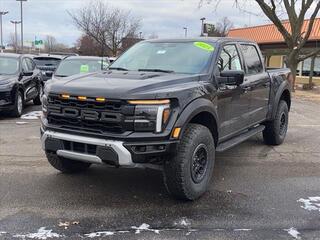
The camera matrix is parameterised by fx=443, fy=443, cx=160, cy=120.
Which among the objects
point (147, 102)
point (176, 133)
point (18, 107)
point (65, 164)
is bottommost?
point (65, 164)

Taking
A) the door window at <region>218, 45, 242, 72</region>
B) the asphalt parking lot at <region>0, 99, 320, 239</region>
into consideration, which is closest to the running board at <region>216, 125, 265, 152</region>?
the asphalt parking lot at <region>0, 99, 320, 239</region>

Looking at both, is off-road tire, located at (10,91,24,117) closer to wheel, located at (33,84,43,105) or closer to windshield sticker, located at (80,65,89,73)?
windshield sticker, located at (80,65,89,73)

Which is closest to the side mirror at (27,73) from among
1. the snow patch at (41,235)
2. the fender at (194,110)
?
the fender at (194,110)

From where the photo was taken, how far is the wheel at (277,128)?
791 cm

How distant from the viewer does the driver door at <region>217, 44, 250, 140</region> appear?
570 cm

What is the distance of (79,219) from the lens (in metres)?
4.45

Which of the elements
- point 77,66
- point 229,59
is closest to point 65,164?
point 229,59

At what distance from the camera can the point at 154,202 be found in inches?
196

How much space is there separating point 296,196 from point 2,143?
17.1ft

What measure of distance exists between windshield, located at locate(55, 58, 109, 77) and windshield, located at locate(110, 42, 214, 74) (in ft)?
16.6

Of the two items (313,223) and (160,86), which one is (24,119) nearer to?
(160,86)

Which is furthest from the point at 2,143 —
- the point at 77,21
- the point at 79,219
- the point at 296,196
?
the point at 77,21

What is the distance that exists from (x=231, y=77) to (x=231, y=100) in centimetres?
58

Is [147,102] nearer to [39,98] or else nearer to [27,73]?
[27,73]
